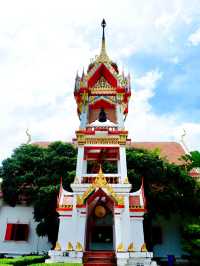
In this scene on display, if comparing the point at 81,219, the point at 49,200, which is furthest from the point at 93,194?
the point at 49,200

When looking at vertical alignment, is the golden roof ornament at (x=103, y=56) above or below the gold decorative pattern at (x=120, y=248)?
above

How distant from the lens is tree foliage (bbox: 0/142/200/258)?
15625 mm

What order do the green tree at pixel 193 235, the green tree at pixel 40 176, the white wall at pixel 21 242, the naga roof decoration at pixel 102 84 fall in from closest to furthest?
the green tree at pixel 193 235 < the naga roof decoration at pixel 102 84 < the green tree at pixel 40 176 < the white wall at pixel 21 242

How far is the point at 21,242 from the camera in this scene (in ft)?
59.4

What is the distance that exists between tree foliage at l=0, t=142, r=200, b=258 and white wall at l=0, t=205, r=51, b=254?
3.57ft

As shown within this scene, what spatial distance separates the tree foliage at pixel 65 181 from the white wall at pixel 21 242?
42.8 inches

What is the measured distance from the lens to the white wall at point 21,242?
17.9 metres

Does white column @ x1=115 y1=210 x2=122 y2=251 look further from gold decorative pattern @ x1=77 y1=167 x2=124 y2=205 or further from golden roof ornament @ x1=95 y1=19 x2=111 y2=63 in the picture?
golden roof ornament @ x1=95 y1=19 x2=111 y2=63

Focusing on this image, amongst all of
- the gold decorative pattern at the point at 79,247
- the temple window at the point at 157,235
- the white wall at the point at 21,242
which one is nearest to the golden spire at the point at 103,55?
the gold decorative pattern at the point at 79,247

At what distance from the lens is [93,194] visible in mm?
10797

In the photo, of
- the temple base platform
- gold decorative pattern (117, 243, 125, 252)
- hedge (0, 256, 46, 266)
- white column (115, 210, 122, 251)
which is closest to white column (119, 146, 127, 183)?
white column (115, 210, 122, 251)

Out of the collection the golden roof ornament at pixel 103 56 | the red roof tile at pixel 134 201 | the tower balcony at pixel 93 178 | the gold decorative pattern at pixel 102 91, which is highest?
the golden roof ornament at pixel 103 56

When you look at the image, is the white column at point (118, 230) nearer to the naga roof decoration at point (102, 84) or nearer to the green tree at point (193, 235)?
the green tree at point (193, 235)

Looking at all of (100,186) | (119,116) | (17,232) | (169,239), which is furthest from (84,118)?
(169,239)
